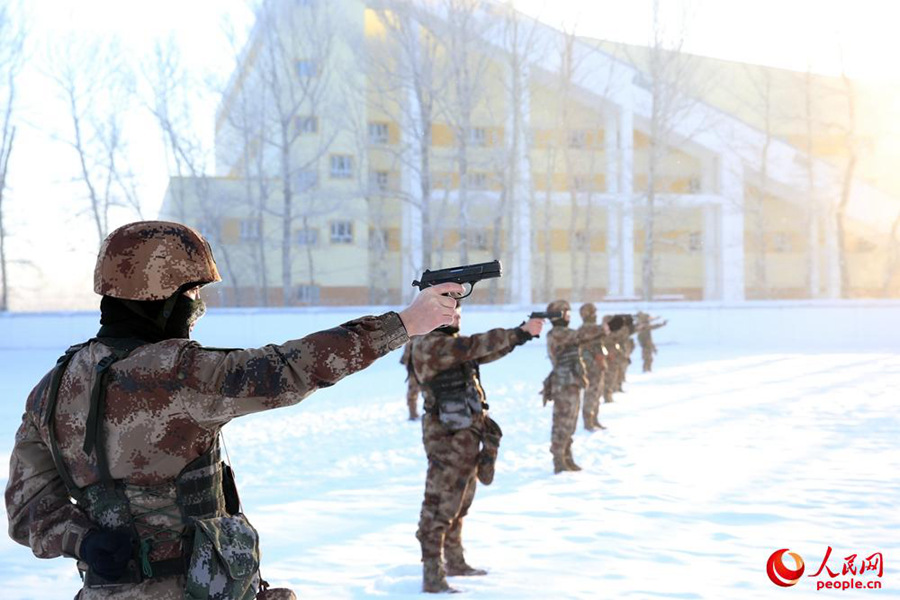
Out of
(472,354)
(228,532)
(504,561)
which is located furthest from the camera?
(504,561)

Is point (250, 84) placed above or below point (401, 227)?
above

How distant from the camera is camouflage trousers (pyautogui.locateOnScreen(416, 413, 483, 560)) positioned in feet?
16.5

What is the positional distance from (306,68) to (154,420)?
34109 millimetres

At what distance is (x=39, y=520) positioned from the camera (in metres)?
2.34

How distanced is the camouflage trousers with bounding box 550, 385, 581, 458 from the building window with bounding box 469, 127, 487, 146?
27.9 m

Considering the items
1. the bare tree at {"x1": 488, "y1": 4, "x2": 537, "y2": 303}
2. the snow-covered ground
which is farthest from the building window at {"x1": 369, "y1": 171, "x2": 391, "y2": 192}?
the snow-covered ground

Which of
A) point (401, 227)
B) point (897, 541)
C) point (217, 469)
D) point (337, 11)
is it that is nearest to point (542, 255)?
point (401, 227)

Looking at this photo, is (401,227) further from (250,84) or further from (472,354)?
(472,354)

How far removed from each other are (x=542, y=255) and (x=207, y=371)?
119 ft

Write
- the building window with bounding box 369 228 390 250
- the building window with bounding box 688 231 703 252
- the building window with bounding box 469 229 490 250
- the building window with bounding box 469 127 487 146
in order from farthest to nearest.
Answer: the building window with bounding box 688 231 703 252 → the building window with bounding box 469 127 487 146 → the building window with bounding box 469 229 490 250 → the building window with bounding box 369 228 390 250

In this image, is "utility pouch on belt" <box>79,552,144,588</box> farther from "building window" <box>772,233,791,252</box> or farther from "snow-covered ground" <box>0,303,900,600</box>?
"building window" <box>772,233,791,252</box>

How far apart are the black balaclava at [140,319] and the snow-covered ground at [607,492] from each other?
9.98 feet

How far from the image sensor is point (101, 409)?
2256 millimetres

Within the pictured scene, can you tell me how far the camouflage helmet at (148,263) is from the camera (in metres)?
2.29
